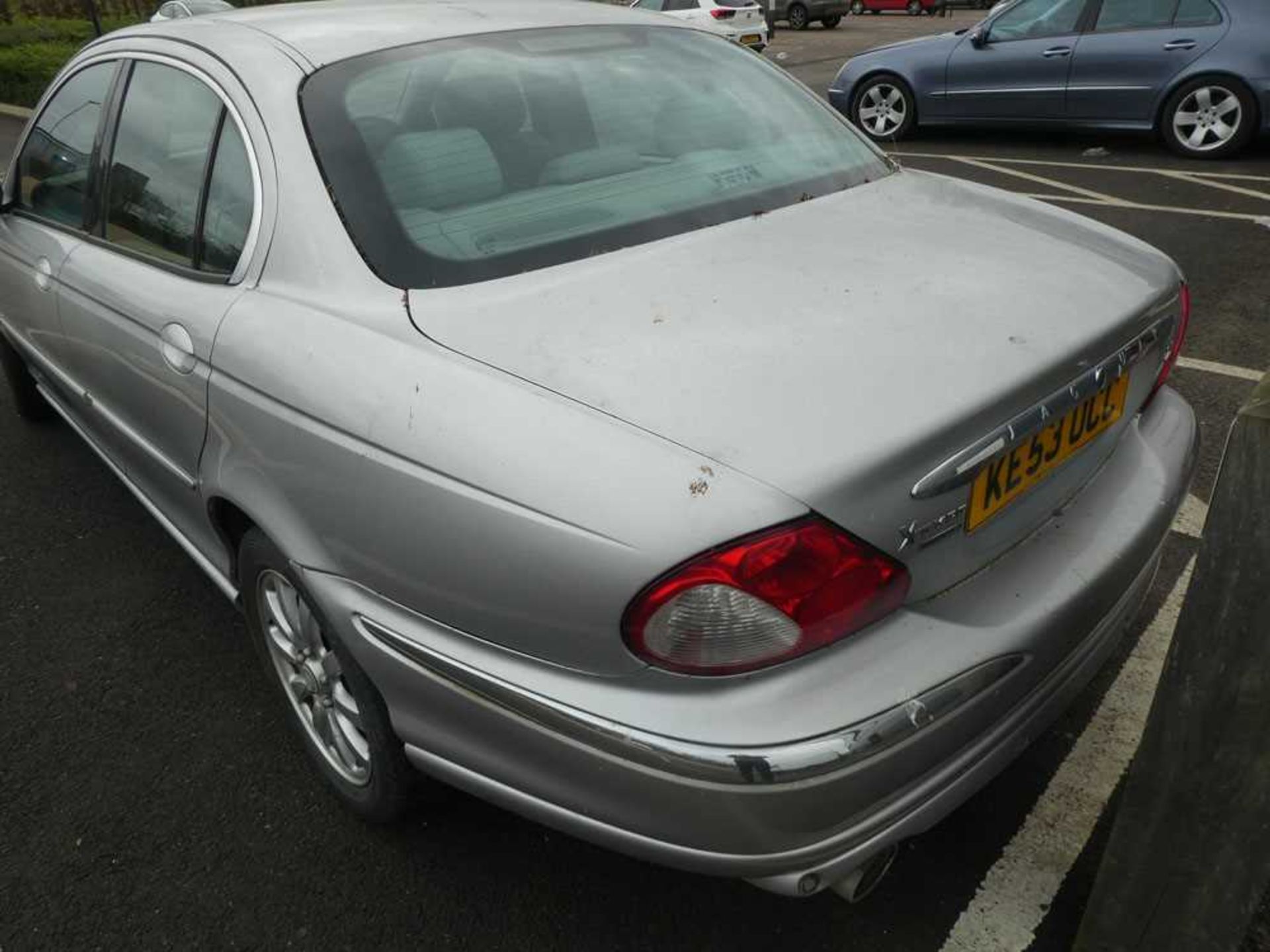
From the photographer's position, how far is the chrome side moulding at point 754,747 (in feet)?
4.54

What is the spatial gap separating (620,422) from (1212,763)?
0.96 meters

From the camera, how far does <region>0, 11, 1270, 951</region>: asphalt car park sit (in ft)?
6.36

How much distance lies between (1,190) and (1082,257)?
3416 mm

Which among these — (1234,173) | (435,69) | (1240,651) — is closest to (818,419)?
(1240,651)

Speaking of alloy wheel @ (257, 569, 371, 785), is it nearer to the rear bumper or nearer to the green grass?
the rear bumper

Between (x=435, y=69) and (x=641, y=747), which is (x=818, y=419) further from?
(x=435, y=69)

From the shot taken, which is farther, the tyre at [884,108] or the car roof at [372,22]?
the tyre at [884,108]

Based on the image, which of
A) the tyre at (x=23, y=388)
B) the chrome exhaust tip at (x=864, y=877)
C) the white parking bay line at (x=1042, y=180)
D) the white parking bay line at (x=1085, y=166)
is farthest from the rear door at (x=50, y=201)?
the white parking bay line at (x=1085, y=166)

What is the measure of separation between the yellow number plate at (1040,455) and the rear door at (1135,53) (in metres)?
7.25

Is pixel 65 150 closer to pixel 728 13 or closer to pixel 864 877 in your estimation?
pixel 864 877

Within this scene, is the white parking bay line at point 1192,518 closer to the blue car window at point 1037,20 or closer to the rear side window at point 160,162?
the rear side window at point 160,162

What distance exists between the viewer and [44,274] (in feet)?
9.87

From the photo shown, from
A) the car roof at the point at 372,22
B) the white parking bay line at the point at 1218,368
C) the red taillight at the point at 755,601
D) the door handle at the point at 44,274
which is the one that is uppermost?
the car roof at the point at 372,22

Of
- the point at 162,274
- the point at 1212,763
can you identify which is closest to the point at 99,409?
the point at 162,274
